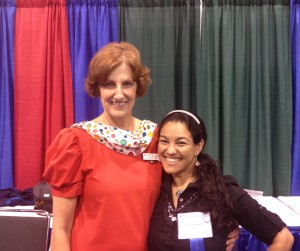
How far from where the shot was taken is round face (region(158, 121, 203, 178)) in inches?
57.9

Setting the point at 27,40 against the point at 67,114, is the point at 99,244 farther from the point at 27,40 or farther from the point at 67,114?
the point at 27,40

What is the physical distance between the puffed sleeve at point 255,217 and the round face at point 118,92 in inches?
22.0

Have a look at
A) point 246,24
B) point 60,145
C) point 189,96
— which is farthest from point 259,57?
point 60,145

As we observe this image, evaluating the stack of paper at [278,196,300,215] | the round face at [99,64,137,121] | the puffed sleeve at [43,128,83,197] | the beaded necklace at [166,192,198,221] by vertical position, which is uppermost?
the round face at [99,64,137,121]

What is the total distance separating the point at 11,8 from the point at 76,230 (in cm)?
210

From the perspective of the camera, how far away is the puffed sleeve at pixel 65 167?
1.30 metres

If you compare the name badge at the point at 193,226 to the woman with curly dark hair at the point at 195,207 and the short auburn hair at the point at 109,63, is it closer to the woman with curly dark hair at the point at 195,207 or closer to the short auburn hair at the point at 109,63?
the woman with curly dark hair at the point at 195,207

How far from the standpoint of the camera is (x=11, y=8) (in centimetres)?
280

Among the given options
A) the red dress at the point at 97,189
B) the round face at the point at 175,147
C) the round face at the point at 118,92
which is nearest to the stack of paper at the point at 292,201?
the round face at the point at 175,147

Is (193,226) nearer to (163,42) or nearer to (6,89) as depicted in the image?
(163,42)

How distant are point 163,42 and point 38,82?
104 cm

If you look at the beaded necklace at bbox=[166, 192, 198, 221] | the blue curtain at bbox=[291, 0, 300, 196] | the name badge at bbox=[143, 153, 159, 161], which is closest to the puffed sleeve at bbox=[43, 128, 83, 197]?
the name badge at bbox=[143, 153, 159, 161]

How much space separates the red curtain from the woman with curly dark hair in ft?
5.03

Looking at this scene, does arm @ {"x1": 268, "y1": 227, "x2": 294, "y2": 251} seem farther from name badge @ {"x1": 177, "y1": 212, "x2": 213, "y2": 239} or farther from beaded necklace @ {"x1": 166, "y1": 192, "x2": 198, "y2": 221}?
beaded necklace @ {"x1": 166, "y1": 192, "x2": 198, "y2": 221}
